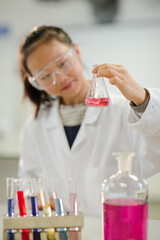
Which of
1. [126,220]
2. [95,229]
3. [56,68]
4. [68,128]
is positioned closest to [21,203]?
[95,229]

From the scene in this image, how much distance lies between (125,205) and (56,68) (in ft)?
3.40

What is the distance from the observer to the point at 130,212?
94 cm

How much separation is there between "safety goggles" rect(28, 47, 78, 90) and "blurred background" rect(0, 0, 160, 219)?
1.88 m

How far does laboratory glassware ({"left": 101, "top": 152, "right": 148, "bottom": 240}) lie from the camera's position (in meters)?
0.94

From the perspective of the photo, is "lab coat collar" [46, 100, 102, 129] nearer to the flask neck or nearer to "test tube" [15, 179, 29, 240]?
"test tube" [15, 179, 29, 240]

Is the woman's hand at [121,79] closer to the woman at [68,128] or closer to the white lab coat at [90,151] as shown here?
the woman at [68,128]

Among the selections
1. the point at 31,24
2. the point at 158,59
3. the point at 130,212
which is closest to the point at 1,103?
the point at 31,24

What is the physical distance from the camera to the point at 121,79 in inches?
48.6

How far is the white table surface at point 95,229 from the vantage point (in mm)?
1215

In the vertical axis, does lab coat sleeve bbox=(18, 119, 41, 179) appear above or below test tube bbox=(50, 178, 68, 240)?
above

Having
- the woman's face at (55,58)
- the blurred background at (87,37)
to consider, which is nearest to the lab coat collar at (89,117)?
the woman's face at (55,58)

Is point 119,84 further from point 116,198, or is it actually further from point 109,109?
point 109,109

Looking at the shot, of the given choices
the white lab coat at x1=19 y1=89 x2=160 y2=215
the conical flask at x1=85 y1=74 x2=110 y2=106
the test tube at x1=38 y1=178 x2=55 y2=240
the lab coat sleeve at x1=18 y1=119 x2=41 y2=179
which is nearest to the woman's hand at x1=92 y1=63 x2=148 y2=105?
the conical flask at x1=85 y1=74 x2=110 y2=106

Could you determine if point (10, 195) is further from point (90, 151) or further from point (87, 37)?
point (87, 37)
